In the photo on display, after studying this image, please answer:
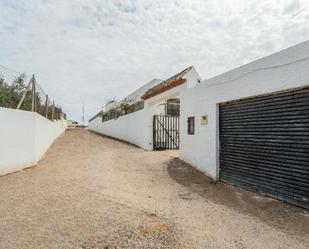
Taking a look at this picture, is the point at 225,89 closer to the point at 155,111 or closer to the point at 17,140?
the point at 17,140

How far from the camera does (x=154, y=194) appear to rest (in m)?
7.85

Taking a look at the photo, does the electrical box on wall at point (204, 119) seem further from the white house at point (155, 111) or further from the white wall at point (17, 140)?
the white wall at point (17, 140)

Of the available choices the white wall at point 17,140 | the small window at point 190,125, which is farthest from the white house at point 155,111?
the white wall at point 17,140

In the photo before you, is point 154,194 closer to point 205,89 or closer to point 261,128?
point 261,128

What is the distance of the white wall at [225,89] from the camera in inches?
253

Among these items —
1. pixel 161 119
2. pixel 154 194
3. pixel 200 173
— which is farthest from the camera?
pixel 161 119

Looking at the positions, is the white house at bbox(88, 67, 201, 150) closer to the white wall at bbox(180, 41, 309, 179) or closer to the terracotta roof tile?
the terracotta roof tile

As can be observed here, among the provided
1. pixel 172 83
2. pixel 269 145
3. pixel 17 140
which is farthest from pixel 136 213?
pixel 172 83

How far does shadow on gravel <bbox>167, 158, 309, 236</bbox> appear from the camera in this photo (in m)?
5.75

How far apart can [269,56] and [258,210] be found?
359 cm

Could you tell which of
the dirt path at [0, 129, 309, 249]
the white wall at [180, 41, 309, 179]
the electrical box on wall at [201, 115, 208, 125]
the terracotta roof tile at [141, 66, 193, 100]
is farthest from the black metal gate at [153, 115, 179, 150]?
the dirt path at [0, 129, 309, 249]

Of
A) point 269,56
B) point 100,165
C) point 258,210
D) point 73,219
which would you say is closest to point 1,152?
point 100,165

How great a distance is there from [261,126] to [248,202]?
1.90 m

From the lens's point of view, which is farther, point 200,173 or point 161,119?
point 161,119
